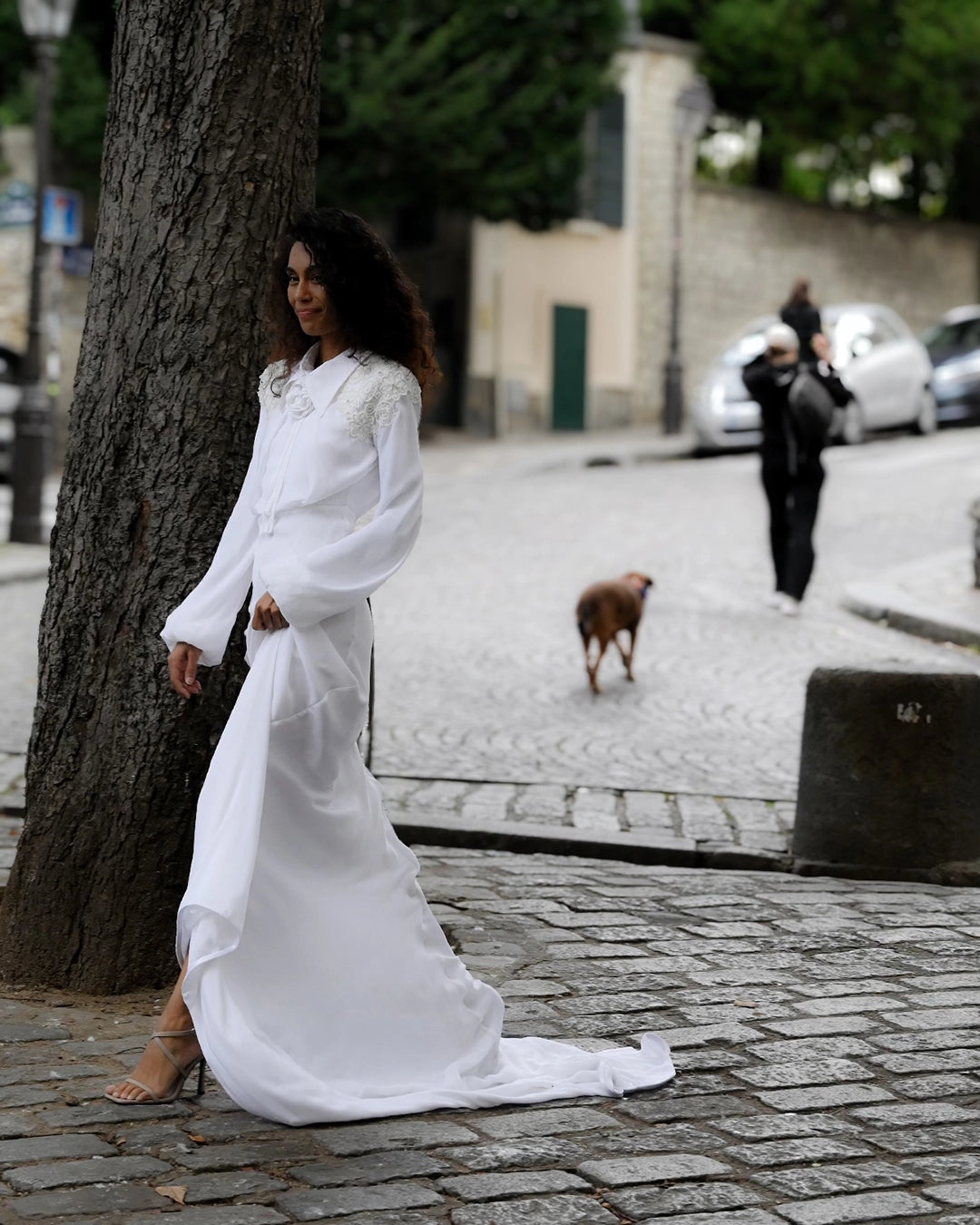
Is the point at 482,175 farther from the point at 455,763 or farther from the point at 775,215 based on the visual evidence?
the point at 455,763

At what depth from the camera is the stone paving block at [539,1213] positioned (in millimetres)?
3682

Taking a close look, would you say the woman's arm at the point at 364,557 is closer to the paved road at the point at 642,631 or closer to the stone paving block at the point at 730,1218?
the stone paving block at the point at 730,1218

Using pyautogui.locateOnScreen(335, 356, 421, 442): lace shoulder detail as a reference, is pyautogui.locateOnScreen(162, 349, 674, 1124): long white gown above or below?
below

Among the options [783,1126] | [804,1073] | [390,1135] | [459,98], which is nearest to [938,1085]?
[804,1073]

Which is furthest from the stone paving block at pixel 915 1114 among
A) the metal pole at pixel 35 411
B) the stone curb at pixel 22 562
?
the metal pole at pixel 35 411

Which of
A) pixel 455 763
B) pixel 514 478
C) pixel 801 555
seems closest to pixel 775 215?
pixel 514 478

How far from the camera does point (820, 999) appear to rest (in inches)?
207

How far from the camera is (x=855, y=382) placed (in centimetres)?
2477

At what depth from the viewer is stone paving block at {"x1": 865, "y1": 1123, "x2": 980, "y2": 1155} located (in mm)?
4121

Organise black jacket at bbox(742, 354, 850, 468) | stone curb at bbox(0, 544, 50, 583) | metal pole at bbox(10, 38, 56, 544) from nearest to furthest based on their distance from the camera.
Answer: black jacket at bbox(742, 354, 850, 468)
stone curb at bbox(0, 544, 50, 583)
metal pole at bbox(10, 38, 56, 544)

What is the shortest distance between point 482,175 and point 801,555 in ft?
49.5

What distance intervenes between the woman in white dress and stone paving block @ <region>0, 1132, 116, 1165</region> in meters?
0.26

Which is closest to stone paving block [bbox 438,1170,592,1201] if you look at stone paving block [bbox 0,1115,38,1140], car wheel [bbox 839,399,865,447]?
stone paving block [bbox 0,1115,38,1140]

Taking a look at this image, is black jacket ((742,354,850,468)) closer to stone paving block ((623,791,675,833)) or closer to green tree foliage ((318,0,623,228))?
stone paving block ((623,791,675,833))
